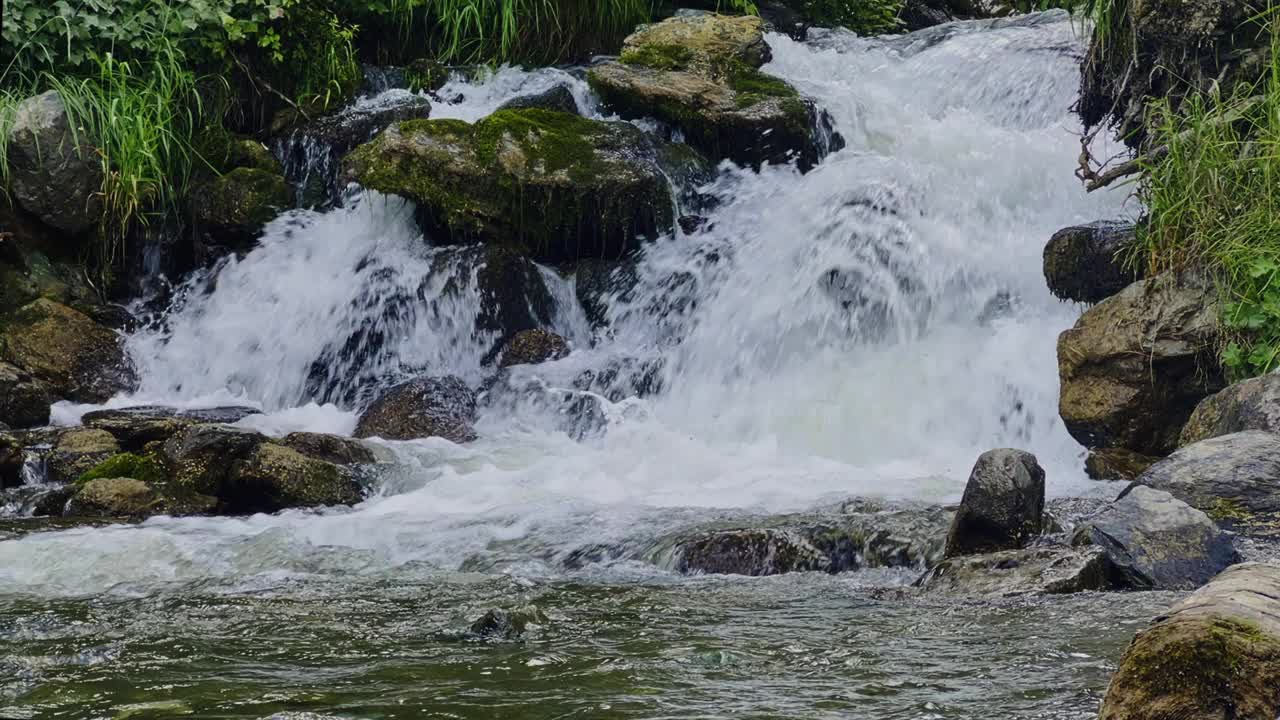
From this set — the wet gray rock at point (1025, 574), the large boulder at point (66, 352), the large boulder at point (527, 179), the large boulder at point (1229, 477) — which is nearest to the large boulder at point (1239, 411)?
the large boulder at point (1229, 477)

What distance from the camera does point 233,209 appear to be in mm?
10086

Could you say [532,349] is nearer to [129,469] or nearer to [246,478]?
[246,478]

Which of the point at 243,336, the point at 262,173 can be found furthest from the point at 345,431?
the point at 262,173

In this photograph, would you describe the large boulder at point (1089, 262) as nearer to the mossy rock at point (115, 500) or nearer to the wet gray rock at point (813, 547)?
the wet gray rock at point (813, 547)

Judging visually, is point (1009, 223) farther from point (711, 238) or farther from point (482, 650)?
point (482, 650)

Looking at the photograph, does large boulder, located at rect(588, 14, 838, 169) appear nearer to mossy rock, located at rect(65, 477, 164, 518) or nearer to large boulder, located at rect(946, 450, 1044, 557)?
mossy rock, located at rect(65, 477, 164, 518)

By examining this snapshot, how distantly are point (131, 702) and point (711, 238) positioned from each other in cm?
706

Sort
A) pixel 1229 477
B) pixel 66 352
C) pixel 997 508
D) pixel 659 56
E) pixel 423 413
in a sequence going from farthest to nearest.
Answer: pixel 659 56, pixel 66 352, pixel 423 413, pixel 1229 477, pixel 997 508

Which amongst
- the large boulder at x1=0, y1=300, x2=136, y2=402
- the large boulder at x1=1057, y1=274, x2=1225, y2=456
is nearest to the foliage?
the large boulder at x1=1057, y1=274, x2=1225, y2=456

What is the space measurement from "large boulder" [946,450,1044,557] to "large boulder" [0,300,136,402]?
6.63 metres

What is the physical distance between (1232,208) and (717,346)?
3.46 meters

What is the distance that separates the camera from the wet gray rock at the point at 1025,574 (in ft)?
12.6

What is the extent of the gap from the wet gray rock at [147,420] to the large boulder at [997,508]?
4.63 m

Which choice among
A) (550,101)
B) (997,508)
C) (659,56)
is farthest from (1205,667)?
(659,56)
